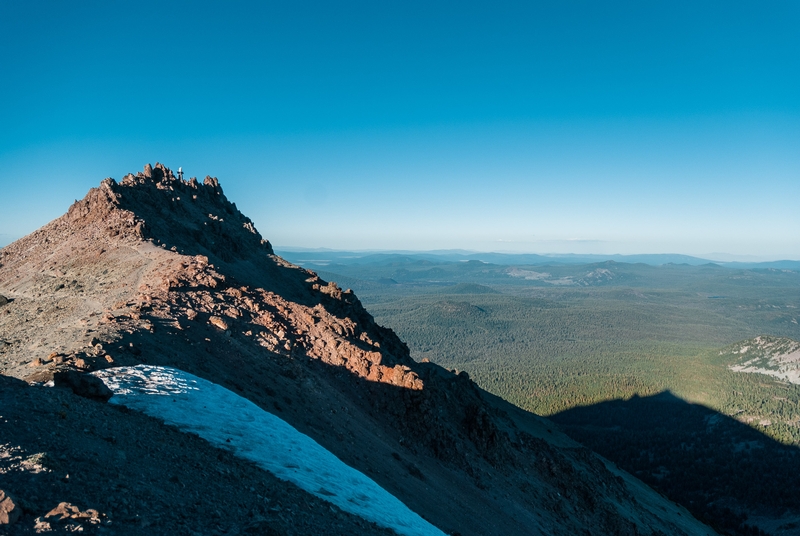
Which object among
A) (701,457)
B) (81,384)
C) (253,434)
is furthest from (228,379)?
(701,457)

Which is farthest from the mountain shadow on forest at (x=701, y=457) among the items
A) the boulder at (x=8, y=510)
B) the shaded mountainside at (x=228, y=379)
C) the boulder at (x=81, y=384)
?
the boulder at (x=8, y=510)

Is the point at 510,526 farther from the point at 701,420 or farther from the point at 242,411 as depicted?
the point at 701,420

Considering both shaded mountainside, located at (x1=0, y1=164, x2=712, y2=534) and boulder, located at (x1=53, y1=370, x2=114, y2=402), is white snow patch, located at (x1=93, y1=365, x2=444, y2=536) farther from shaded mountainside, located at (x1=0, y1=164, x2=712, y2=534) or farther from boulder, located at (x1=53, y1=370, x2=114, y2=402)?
shaded mountainside, located at (x1=0, y1=164, x2=712, y2=534)

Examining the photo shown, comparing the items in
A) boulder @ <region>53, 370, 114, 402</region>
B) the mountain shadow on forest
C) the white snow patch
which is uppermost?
boulder @ <region>53, 370, 114, 402</region>

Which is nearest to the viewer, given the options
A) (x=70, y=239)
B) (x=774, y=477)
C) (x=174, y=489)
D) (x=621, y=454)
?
(x=174, y=489)

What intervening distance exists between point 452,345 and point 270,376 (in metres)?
185

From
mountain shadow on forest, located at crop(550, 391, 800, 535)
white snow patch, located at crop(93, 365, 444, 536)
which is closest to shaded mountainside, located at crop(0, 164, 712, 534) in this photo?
white snow patch, located at crop(93, 365, 444, 536)

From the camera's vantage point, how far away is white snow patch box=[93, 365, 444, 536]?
12.1m

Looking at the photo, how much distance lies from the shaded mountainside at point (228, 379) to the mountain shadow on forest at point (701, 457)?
38.7 metres

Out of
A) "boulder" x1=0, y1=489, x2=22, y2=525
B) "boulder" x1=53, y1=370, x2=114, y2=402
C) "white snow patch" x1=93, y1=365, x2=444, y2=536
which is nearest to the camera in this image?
"boulder" x1=0, y1=489, x2=22, y2=525

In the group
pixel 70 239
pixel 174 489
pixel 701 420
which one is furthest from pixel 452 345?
pixel 174 489

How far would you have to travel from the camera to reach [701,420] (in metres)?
110

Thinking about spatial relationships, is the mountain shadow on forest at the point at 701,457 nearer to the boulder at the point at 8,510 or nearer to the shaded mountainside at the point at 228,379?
the shaded mountainside at the point at 228,379

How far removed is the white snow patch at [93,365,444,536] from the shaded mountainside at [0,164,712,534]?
3.35 feet
